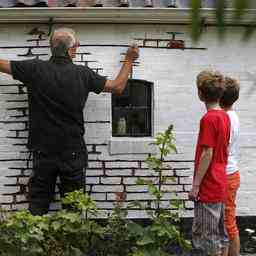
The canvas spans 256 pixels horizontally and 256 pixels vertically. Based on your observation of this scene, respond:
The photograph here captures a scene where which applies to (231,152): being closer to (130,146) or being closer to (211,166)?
(211,166)

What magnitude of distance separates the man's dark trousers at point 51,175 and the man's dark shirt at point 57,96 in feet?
0.23

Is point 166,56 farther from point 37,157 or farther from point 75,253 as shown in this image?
point 75,253

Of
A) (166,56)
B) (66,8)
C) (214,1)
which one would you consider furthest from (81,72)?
(214,1)

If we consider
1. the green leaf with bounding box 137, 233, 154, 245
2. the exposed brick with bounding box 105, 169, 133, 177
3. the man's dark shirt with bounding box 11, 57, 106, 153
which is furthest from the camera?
the exposed brick with bounding box 105, 169, 133, 177

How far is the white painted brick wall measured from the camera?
20.8 ft

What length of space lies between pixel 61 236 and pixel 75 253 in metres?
0.17

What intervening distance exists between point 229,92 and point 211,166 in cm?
63

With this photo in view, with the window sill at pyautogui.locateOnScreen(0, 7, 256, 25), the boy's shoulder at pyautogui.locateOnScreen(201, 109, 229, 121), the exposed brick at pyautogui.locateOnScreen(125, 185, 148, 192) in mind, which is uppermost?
the window sill at pyautogui.locateOnScreen(0, 7, 256, 25)

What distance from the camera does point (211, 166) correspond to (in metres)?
4.90

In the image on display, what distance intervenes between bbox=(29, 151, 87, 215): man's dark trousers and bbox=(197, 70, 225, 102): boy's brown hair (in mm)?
1346

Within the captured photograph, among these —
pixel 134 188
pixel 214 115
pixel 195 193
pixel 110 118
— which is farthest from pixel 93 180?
pixel 214 115

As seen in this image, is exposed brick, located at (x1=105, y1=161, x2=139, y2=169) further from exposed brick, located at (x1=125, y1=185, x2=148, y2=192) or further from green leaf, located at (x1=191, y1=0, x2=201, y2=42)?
green leaf, located at (x1=191, y1=0, x2=201, y2=42)

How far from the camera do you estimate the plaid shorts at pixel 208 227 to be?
4938 mm

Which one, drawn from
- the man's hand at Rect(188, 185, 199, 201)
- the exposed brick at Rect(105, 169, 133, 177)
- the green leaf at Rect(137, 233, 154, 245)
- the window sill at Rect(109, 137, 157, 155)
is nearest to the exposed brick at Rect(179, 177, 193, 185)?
the window sill at Rect(109, 137, 157, 155)
